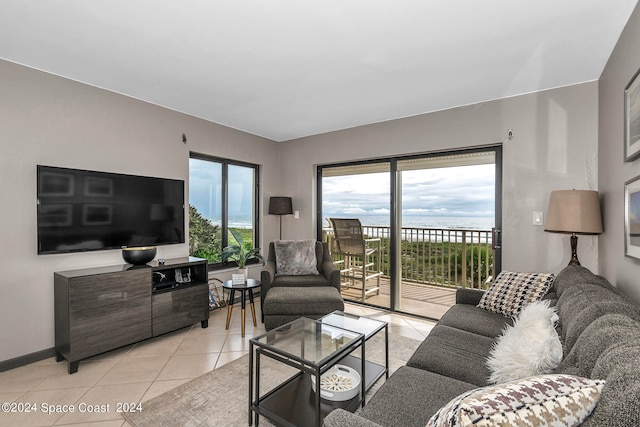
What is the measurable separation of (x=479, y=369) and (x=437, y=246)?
259cm

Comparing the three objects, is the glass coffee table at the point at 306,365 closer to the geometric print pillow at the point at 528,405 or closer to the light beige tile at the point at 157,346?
the geometric print pillow at the point at 528,405

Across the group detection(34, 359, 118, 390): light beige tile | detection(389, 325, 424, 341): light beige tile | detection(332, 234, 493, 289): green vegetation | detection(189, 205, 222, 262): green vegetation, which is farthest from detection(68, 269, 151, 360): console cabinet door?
detection(332, 234, 493, 289): green vegetation

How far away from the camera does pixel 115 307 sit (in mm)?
2580

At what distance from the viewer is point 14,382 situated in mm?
2236

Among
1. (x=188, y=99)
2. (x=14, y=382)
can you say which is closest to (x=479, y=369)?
(x=14, y=382)

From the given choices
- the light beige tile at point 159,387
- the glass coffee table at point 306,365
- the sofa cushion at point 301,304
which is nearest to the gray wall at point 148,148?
the light beige tile at point 159,387

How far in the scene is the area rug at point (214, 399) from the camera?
182cm

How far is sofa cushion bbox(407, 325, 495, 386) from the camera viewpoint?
60.8 inches

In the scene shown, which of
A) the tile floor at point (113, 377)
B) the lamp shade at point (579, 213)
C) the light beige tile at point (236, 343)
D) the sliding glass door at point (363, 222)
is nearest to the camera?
the tile floor at point (113, 377)

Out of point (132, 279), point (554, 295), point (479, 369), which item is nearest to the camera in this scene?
point (479, 369)

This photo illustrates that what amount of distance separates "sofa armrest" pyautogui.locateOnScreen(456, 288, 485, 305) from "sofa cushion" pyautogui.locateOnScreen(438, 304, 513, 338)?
15 cm

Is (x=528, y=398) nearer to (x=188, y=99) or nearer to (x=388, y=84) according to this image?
(x=388, y=84)

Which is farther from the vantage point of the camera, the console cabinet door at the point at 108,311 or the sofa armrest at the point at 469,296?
the sofa armrest at the point at 469,296

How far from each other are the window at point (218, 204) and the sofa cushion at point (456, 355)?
2807 mm
